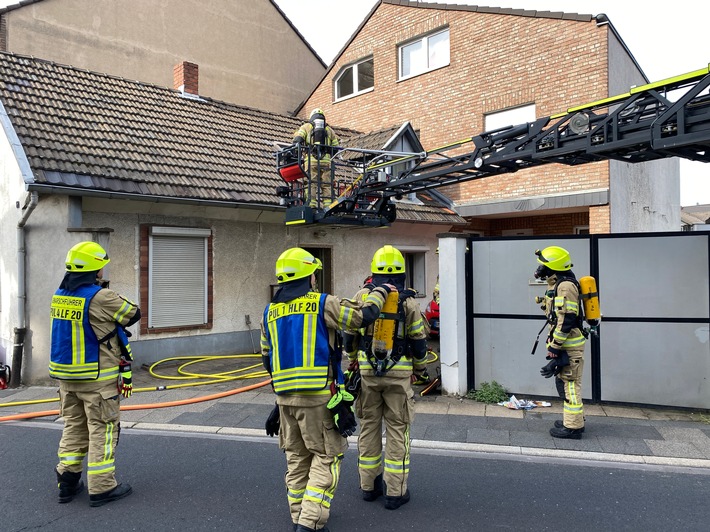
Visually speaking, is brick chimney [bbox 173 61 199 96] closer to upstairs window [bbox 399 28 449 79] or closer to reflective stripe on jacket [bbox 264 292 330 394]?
upstairs window [bbox 399 28 449 79]

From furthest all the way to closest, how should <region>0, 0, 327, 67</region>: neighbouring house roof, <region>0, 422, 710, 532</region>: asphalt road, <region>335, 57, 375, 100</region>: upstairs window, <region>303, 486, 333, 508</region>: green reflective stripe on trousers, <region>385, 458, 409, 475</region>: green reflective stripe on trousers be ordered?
<region>335, 57, 375, 100</region>: upstairs window
<region>0, 0, 327, 67</region>: neighbouring house roof
<region>385, 458, 409, 475</region>: green reflective stripe on trousers
<region>0, 422, 710, 532</region>: asphalt road
<region>303, 486, 333, 508</region>: green reflective stripe on trousers

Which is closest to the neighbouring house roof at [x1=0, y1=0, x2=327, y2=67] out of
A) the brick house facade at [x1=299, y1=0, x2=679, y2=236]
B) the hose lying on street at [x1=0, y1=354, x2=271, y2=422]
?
the brick house facade at [x1=299, y1=0, x2=679, y2=236]

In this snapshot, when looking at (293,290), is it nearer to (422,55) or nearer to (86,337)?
(86,337)

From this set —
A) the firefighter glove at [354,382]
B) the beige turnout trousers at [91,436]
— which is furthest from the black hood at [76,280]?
the firefighter glove at [354,382]

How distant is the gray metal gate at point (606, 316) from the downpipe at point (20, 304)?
20.3ft

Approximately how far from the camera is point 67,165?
338 inches

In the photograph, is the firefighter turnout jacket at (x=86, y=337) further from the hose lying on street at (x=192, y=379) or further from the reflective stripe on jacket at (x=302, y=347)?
the hose lying on street at (x=192, y=379)

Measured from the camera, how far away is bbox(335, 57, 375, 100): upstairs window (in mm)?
17641

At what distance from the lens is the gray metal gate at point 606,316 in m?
6.35

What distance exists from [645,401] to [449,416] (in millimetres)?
2372

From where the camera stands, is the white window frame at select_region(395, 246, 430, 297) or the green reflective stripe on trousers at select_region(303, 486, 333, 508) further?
the white window frame at select_region(395, 246, 430, 297)

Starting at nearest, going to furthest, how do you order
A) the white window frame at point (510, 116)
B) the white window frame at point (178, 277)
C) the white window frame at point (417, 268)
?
the white window frame at point (178, 277)
the white window frame at point (510, 116)
the white window frame at point (417, 268)

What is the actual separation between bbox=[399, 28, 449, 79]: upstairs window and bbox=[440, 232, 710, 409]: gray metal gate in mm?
10000

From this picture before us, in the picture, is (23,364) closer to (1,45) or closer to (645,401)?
(645,401)
